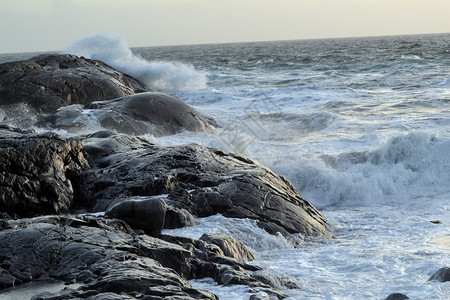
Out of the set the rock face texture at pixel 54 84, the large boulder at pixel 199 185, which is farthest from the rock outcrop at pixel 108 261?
the rock face texture at pixel 54 84

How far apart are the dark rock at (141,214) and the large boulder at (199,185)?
0.82m

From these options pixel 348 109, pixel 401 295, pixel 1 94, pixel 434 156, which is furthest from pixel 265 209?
pixel 348 109

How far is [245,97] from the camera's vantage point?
19.6 m

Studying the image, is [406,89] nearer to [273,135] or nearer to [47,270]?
[273,135]

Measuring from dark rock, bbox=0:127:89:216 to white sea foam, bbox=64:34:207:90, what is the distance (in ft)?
49.7

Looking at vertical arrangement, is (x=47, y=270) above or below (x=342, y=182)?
above

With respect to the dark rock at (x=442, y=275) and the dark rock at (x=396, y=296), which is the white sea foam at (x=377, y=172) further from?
the dark rock at (x=396, y=296)

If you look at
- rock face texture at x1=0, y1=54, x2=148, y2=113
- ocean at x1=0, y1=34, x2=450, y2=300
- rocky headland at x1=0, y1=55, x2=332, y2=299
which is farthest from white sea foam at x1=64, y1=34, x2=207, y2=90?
rocky headland at x1=0, y1=55, x2=332, y2=299

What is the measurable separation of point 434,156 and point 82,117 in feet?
21.1

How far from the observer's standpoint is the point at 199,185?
6367 millimetres

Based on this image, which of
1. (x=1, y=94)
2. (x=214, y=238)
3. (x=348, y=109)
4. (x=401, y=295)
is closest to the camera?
(x=401, y=295)

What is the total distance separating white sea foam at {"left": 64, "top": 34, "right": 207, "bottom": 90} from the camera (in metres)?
21.7

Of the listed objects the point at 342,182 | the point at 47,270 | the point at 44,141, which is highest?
the point at 44,141

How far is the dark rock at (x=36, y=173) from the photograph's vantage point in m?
5.68
